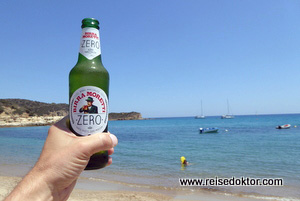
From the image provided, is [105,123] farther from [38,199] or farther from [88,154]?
[38,199]

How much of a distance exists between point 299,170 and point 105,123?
48.7 feet

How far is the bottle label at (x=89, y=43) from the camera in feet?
7.40

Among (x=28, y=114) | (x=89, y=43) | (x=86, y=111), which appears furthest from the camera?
(x=28, y=114)

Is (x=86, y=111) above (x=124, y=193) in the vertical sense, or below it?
above

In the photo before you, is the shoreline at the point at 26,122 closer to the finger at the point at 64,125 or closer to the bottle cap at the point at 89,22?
the finger at the point at 64,125

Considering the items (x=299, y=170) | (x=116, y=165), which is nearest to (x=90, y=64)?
(x=116, y=165)

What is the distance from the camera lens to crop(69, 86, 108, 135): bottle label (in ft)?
7.01

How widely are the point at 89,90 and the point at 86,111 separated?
0.70ft

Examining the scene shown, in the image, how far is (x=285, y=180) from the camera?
35.3ft

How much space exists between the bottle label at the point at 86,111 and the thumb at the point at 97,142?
0.36ft

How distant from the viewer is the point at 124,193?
27.7 ft

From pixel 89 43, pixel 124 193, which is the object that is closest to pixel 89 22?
pixel 89 43

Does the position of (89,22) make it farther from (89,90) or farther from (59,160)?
(59,160)

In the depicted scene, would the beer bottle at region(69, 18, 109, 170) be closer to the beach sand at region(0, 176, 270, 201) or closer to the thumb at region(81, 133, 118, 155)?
the thumb at region(81, 133, 118, 155)
